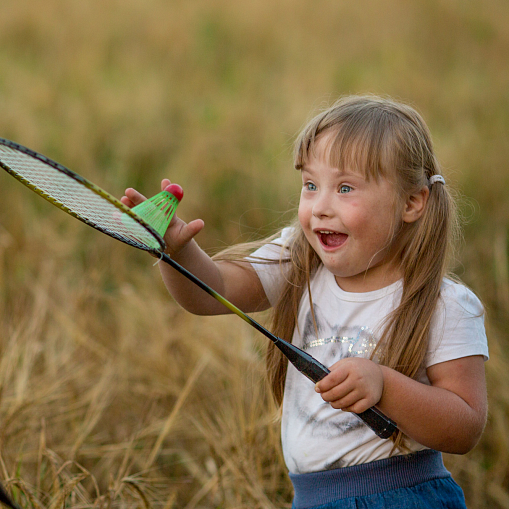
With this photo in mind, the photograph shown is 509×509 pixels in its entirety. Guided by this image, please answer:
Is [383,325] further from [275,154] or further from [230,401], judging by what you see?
[275,154]

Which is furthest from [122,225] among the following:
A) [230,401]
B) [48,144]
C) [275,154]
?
[48,144]

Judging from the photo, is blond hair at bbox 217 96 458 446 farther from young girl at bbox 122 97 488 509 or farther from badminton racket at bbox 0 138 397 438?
badminton racket at bbox 0 138 397 438

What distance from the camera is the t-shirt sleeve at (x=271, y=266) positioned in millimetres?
1522

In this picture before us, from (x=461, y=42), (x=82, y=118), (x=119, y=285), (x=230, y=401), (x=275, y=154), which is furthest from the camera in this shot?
(x=461, y=42)

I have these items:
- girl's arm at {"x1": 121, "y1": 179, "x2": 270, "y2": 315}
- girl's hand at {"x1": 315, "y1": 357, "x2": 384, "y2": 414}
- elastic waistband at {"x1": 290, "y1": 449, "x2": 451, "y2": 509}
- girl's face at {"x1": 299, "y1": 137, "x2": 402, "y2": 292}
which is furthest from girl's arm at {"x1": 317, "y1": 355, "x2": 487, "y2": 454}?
girl's arm at {"x1": 121, "y1": 179, "x2": 270, "y2": 315}

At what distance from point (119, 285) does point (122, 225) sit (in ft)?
6.92

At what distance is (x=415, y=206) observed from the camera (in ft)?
4.63

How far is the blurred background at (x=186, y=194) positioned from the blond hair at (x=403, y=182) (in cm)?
33

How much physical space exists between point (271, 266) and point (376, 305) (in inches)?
10.6

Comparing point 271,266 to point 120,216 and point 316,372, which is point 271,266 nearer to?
point 316,372

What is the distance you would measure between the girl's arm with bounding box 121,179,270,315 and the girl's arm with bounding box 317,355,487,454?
349mm

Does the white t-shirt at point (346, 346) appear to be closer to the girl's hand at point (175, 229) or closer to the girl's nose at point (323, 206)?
the girl's nose at point (323, 206)

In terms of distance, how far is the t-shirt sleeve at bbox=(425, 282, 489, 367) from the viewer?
1.31 meters

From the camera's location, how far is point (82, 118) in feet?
15.3
